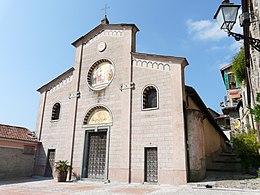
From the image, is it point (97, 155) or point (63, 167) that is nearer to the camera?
point (63, 167)

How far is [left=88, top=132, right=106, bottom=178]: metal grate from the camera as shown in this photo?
13.2 m

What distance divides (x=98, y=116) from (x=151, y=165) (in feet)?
16.0

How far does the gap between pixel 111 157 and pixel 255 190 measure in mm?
7472

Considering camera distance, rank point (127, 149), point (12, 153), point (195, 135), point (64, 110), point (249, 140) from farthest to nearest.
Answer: point (64, 110) < point (12, 153) < point (249, 140) < point (127, 149) < point (195, 135)

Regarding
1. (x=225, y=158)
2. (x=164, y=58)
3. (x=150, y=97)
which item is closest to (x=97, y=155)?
(x=150, y=97)

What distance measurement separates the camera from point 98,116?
47.0ft

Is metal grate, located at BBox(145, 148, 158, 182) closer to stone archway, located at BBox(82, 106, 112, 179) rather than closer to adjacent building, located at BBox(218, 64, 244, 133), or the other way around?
stone archway, located at BBox(82, 106, 112, 179)

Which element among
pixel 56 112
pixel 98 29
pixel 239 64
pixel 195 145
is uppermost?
pixel 98 29

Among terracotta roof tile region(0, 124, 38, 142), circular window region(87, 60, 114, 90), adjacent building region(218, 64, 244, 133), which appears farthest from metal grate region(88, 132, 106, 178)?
adjacent building region(218, 64, 244, 133)

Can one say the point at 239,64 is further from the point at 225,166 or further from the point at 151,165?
the point at 151,165

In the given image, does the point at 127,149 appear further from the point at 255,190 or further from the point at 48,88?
the point at 48,88

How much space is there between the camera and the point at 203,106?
625 inches

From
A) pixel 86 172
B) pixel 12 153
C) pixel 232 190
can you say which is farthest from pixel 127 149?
pixel 12 153

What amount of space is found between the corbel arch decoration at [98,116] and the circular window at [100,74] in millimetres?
1538
